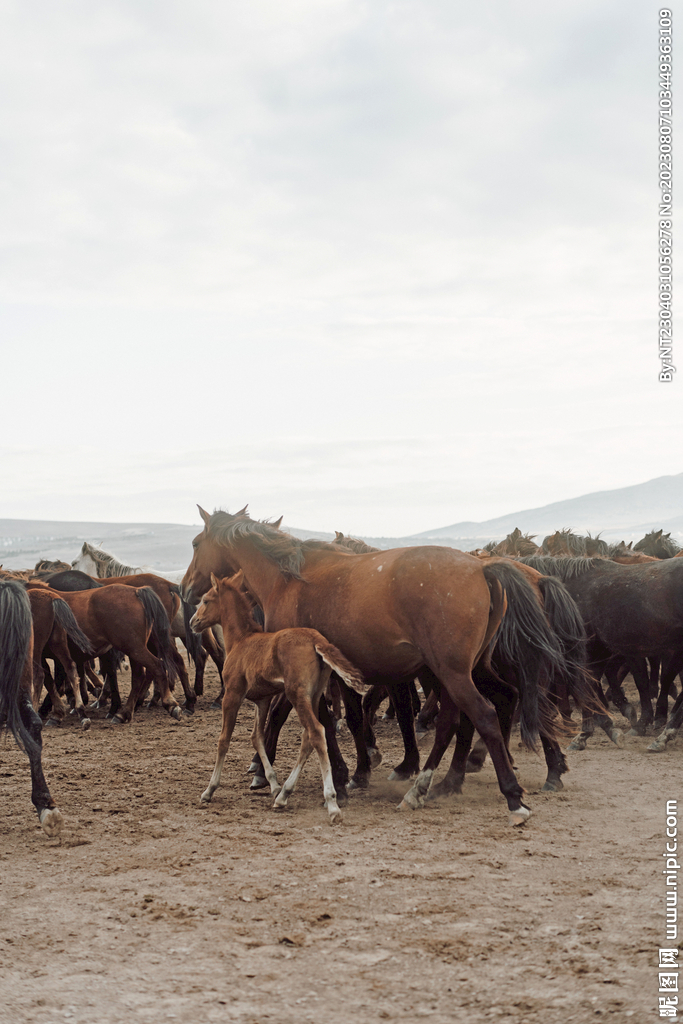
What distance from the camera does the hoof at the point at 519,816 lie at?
552cm

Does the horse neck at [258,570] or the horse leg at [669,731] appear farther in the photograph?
the horse leg at [669,731]

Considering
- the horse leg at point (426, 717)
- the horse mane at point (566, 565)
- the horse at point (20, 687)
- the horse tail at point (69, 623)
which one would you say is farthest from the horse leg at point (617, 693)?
the horse at point (20, 687)

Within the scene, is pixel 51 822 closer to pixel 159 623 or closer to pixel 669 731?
pixel 159 623

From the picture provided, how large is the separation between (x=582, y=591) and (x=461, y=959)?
5924 mm

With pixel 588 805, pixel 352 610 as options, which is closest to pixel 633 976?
pixel 588 805

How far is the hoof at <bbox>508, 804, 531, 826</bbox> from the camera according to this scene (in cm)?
552

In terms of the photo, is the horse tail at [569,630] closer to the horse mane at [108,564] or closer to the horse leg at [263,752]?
the horse leg at [263,752]

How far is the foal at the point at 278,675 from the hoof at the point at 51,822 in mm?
1092

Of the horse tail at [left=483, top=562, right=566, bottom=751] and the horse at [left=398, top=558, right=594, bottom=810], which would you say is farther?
the horse tail at [left=483, top=562, right=566, bottom=751]

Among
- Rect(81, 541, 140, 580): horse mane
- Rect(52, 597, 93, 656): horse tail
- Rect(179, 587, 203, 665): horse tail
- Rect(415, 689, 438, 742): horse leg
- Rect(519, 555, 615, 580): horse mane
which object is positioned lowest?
Rect(415, 689, 438, 742): horse leg

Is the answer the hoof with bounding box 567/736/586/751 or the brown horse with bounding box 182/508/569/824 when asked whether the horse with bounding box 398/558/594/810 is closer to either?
the brown horse with bounding box 182/508/569/824

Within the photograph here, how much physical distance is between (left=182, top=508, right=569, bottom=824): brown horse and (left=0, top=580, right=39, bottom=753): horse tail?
6.24 ft

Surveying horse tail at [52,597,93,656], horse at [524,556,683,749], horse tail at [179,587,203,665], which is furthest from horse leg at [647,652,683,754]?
horse tail at [179,587,203,665]

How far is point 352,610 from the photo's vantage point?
242 inches
